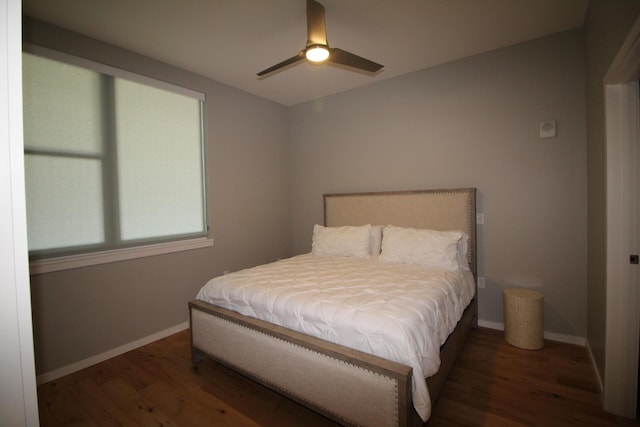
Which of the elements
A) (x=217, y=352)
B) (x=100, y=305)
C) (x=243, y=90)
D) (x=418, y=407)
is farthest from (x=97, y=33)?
(x=418, y=407)

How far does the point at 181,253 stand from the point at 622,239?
11.2 feet

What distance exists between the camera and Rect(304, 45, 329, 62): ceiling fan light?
6.25ft

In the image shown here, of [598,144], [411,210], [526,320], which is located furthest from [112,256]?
[598,144]

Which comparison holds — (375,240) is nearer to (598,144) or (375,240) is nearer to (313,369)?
(313,369)

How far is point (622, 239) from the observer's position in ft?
5.36

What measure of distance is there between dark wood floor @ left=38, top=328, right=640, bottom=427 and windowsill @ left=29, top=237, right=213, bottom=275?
83 cm

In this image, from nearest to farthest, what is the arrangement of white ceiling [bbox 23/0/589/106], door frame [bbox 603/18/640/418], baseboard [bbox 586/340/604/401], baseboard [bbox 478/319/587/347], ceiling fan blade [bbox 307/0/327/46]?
door frame [bbox 603/18/640/418] < baseboard [bbox 586/340/604/401] < ceiling fan blade [bbox 307/0/327/46] < white ceiling [bbox 23/0/589/106] < baseboard [bbox 478/319/587/347]

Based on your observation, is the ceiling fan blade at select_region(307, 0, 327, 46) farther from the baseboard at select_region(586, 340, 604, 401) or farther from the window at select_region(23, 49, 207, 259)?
the baseboard at select_region(586, 340, 604, 401)

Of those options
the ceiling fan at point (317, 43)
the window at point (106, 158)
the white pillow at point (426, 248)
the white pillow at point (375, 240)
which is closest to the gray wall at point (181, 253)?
the window at point (106, 158)

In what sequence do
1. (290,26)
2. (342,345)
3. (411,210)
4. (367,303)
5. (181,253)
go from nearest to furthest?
(342,345) → (367,303) → (290,26) → (181,253) → (411,210)

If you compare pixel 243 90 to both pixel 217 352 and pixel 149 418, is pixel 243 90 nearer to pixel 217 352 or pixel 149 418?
pixel 217 352

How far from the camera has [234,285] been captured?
2.15 metres

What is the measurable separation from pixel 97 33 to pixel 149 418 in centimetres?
283

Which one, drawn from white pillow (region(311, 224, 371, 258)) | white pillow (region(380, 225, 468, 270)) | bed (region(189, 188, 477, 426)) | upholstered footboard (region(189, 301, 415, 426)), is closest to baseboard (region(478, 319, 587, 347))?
bed (region(189, 188, 477, 426))
